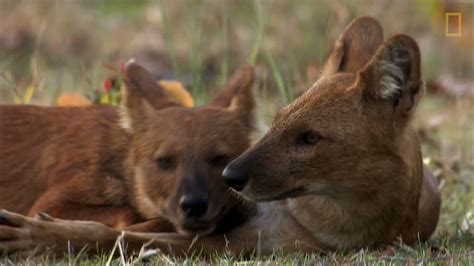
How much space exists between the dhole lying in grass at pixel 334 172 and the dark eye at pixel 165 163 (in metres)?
0.44

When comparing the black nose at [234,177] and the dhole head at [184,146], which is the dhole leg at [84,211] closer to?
the dhole head at [184,146]

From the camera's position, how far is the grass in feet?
28.0

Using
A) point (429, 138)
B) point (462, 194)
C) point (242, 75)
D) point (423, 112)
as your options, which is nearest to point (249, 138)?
point (242, 75)

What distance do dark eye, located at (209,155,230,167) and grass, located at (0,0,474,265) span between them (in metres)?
1.25

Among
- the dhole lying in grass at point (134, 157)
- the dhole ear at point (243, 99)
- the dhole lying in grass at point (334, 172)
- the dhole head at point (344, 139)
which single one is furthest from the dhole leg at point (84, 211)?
the dhole head at point (344, 139)

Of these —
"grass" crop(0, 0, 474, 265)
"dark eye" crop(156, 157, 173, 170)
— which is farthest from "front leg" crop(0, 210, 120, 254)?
"grass" crop(0, 0, 474, 265)

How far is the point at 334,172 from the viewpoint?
18.8 ft

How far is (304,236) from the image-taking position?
604cm

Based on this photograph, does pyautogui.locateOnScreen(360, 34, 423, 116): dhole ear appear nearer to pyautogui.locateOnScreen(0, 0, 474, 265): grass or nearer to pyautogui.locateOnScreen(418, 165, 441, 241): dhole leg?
pyautogui.locateOnScreen(418, 165, 441, 241): dhole leg

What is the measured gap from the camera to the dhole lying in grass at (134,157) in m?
6.11

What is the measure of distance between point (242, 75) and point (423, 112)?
14.6 feet

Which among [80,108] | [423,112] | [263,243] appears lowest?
[423,112]

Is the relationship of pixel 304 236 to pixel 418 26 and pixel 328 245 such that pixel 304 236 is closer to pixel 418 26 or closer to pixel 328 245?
pixel 328 245

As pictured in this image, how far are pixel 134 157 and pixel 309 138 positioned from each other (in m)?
1.25
